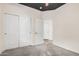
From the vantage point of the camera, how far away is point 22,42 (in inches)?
91.4

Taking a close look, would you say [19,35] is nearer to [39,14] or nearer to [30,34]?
[30,34]

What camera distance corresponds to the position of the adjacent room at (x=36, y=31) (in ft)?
7.25

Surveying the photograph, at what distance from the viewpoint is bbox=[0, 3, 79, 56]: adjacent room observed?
2.21 m

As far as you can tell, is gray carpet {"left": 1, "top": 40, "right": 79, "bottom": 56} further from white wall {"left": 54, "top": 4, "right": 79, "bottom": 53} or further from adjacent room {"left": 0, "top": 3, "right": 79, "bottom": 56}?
white wall {"left": 54, "top": 4, "right": 79, "bottom": 53}

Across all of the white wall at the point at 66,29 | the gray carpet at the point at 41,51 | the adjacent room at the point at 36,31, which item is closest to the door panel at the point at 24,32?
the adjacent room at the point at 36,31

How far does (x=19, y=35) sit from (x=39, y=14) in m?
0.64

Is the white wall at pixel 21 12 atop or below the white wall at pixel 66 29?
atop

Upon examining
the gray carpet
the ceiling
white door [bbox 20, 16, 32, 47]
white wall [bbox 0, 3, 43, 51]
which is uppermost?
the ceiling

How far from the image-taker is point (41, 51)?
222cm

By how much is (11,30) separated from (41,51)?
789mm

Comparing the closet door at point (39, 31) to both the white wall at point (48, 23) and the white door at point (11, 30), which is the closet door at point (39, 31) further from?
the white door at point (11, 30)

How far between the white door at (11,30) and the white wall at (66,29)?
857 millimetres

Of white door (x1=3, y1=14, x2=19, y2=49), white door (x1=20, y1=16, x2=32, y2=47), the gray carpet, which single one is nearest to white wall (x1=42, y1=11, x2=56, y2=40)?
the gray carpet

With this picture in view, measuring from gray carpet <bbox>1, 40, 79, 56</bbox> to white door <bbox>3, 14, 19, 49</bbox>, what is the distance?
0.48 feet
